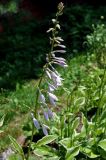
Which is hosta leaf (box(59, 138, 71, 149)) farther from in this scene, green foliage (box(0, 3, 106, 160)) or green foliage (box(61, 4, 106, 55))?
green foliage (box(61, 4, 106, 55))

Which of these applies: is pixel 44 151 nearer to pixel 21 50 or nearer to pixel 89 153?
pixel 89 153

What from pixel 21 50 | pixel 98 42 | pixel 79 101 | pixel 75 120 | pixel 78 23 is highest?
pixel 78 23

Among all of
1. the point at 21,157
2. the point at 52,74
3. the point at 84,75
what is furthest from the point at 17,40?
the point at 52,74

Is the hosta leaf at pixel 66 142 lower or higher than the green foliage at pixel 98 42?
lower

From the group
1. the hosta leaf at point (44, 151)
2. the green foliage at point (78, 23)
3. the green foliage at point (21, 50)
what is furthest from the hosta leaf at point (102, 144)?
the green foliage at point (78, 23)

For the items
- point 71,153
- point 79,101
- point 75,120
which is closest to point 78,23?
point 79,101

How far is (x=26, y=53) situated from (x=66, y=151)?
12.2ft

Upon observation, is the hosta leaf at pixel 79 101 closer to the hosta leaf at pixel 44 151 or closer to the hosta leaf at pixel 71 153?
the hosta leaf at pixel 44 151

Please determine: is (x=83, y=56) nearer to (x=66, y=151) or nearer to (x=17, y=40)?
(x=17, y=40)

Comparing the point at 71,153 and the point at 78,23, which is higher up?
the point at 78,23

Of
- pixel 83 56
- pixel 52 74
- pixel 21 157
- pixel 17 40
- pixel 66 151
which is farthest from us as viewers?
pixel 17 40

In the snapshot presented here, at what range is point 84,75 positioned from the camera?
7.77 metres

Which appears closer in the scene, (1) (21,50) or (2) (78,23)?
(1) (21,50)

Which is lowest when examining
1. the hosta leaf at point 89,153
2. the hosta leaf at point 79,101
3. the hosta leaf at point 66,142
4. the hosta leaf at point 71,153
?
the hosta leaf at point 89,153
